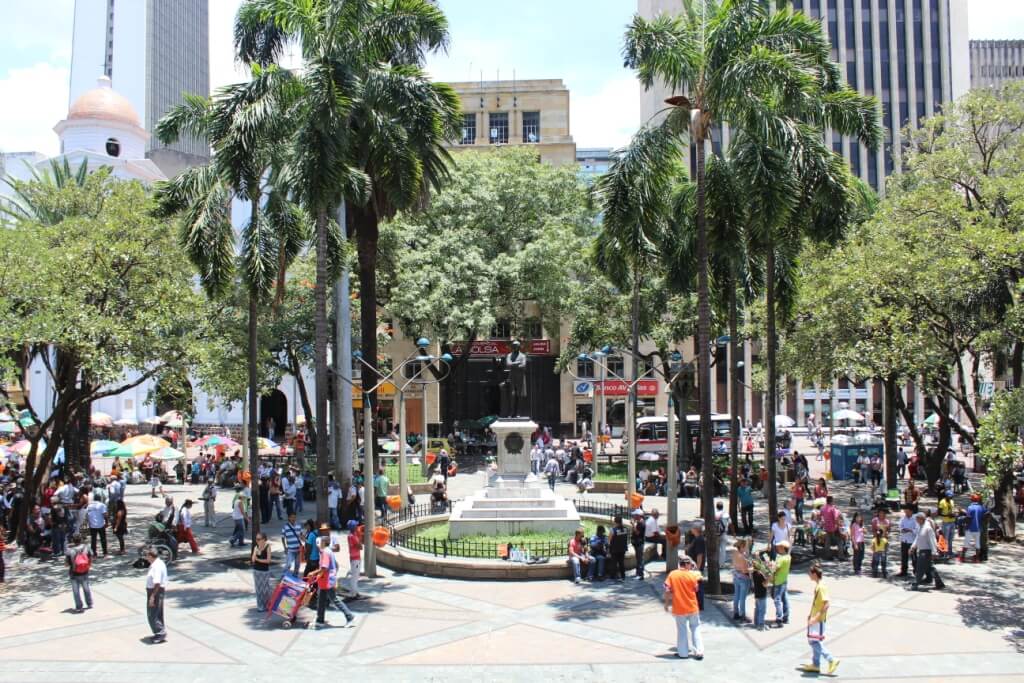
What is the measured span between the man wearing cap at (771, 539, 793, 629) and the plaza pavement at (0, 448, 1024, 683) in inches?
12.8

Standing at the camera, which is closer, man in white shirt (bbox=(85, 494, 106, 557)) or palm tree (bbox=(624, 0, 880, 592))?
palm tree (bbox=(624, 0, 880, 592))

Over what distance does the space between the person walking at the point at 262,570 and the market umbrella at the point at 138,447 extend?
1832 cm

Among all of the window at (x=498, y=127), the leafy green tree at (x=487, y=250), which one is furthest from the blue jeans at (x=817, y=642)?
the window at (x=498, y=127)

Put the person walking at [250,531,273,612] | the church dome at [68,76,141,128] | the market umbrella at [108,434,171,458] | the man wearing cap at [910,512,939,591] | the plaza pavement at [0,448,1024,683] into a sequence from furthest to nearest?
the church dome at [68,76,141,128]
the market umbrella at [108,434,171,458]
the man wearing cap at [910,512,939,591]
the person walking at [250,531,273,612]
the plaza pavement at [0,448,1024,683]

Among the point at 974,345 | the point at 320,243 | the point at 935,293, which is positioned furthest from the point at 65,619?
the point at 974,345

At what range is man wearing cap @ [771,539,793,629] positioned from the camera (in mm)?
13508

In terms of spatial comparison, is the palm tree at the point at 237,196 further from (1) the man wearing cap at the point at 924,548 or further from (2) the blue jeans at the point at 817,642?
(1) the man wearing cap at the point at 924,548

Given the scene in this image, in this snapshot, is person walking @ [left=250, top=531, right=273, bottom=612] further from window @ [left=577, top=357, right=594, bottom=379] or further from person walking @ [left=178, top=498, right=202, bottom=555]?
window @ [left=577, top=357, right=594, bottom=379]

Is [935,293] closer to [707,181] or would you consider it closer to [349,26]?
[707,181]

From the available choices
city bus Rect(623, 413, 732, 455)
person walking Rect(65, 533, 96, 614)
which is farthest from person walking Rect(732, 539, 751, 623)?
city bus Rect(623, 413, 732, 455)

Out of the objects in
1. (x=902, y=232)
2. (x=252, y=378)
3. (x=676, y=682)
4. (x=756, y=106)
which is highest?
(x=756, y=106)

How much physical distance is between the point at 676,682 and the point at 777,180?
380 inches

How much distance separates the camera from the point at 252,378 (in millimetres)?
19328

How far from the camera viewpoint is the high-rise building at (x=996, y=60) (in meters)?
101
